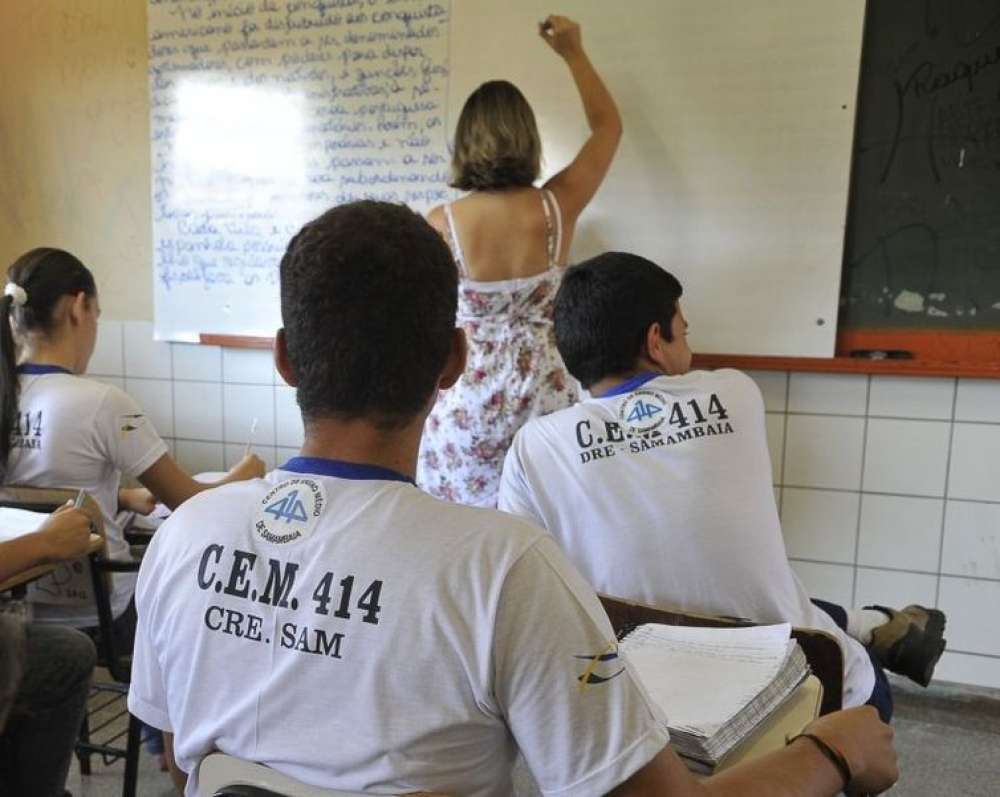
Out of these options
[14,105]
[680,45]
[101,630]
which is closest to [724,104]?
[680,45]

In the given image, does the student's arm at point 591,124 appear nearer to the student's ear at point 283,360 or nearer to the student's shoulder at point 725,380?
the student's shoulder at point 725,380

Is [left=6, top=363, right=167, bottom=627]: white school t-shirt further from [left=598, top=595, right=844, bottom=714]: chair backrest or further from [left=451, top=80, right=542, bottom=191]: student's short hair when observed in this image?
[left=598, top=595, right=844, bottom=714]: chair backrest

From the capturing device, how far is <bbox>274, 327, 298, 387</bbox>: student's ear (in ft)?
2.49

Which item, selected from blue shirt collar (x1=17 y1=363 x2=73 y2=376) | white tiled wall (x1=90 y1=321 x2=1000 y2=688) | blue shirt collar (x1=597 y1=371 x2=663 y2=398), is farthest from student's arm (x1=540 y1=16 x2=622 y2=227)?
blue shirt collar (x1=17 y1=363 x2=73 y2=376)

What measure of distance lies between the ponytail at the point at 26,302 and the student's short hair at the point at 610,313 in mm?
1165

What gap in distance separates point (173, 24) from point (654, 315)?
2167 millimetres

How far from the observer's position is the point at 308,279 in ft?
2.35

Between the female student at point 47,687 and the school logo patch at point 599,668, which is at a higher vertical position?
the school logo patch at point 599,668

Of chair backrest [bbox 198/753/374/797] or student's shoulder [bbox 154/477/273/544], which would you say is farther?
student's shoulder [bbox 154/477/273/544]

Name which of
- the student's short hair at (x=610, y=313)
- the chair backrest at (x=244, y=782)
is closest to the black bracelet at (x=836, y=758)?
the chair backrest at (x=244, y=782)

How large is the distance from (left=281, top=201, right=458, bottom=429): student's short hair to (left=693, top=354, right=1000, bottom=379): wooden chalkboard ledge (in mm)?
1578

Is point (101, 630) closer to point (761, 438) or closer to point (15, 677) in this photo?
point (15, 677)

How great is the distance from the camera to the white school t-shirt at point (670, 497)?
1.19m

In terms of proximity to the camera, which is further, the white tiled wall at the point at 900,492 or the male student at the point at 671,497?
the white tiled wall at the point at 900,492
